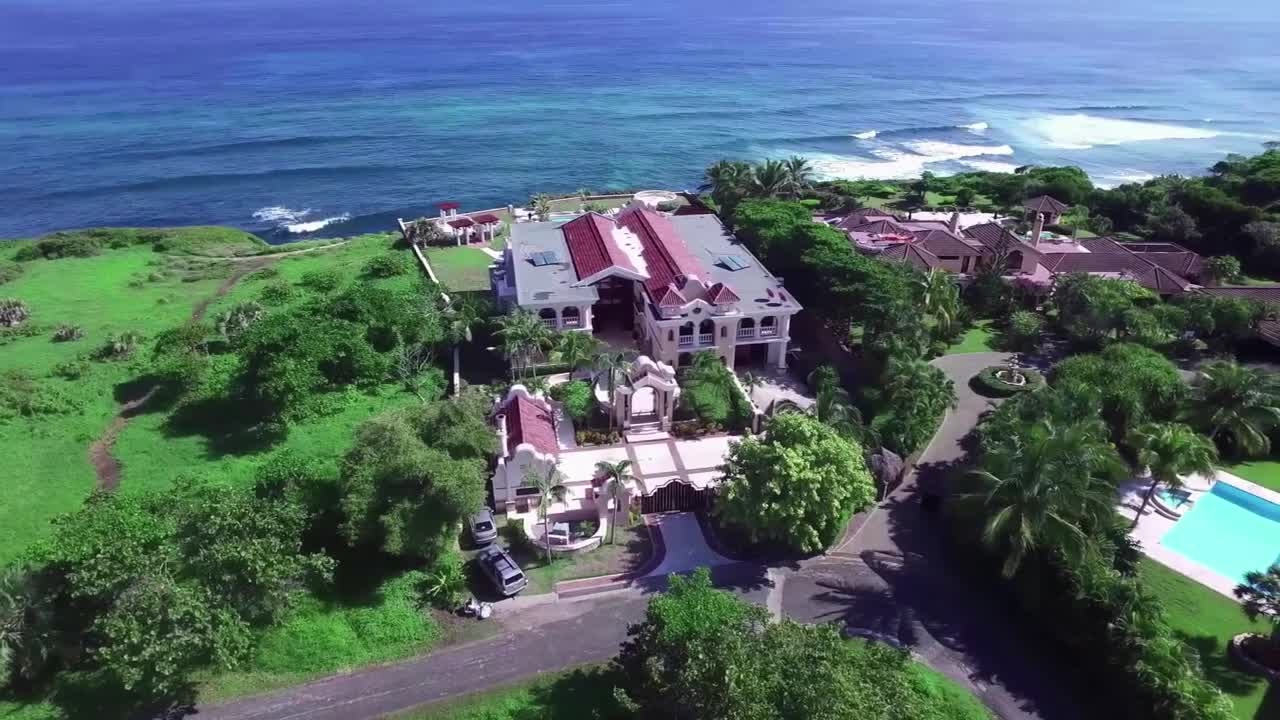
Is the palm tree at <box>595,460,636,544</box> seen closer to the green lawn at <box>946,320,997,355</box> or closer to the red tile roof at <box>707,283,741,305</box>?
the red tile roof at <box>707,283,741,305</box>

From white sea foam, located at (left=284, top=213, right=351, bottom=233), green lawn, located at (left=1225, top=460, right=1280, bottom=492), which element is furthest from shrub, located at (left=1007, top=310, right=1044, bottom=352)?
white sea foam, located at (left=284, top=213, right=351, bottom=233)

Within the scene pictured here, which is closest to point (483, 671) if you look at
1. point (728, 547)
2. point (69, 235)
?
point (728, 547)

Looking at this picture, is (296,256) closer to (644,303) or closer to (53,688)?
(644,303)

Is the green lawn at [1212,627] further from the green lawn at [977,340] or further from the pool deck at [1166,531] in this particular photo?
the green lawn at [977,340]

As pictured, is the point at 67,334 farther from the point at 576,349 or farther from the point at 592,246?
the point at 592,246

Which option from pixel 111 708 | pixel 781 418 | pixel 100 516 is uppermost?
pixel 781 418
